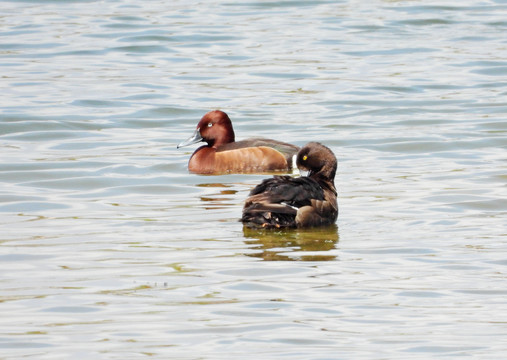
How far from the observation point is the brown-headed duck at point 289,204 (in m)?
9.24

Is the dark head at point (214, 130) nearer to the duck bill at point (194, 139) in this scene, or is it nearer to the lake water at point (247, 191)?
the duck bill at point (194, 139)

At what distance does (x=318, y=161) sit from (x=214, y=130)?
3754 mm

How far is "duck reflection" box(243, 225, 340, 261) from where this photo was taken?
854 centimetres

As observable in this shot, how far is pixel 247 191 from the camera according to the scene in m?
11.9

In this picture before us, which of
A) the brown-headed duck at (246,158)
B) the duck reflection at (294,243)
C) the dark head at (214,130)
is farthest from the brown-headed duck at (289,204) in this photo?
the dark head at (214,130)

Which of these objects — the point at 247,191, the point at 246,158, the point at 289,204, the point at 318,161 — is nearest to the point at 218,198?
the point at 247,191

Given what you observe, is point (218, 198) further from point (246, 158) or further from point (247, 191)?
point (246, 158)

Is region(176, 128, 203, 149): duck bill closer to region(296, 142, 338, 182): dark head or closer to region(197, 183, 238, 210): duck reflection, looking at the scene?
region(197, 183, 238, 210): duck reflection

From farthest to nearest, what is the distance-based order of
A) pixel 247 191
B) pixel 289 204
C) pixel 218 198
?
pixel 247 191, pixel 218 198, pixel 289 204

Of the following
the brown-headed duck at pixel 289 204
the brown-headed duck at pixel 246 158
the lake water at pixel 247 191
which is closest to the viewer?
the lake water at pixel 247 191

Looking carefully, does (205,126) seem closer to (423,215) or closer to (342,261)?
(423,215)

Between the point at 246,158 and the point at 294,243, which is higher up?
the point at 294,243

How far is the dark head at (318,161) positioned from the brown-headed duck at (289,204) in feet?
1.36

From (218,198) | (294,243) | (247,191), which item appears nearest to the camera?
(294,243)
